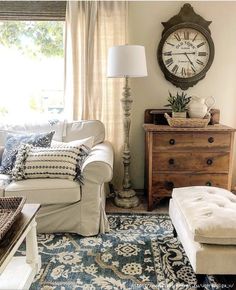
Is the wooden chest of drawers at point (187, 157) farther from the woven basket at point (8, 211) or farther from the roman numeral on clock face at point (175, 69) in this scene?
the woven basket at point (8, 211)

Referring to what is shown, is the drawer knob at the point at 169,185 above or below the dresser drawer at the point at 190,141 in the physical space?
below

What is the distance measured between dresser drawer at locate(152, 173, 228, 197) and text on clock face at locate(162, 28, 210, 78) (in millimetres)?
1119

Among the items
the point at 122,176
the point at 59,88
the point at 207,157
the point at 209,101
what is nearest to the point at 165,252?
the point at 207,157

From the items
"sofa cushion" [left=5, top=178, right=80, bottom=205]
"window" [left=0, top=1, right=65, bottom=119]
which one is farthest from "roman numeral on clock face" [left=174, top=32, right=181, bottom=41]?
"sofa cushion" [left=5, top=178, right=80, bottom=205]

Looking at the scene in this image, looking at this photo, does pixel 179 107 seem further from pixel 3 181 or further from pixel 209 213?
pixel 3 181

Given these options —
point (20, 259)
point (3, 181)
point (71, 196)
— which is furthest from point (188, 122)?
point (20, 259)

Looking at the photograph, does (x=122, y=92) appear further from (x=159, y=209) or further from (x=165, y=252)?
(x=165, y=252)

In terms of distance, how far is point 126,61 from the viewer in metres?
2.63

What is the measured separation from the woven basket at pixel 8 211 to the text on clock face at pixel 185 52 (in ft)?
7.27

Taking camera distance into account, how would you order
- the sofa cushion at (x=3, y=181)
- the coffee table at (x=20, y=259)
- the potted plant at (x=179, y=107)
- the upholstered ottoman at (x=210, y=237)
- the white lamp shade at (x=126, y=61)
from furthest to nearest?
the potted plant at (x=179, y=107) → the white lamp shade at (x=126, y=61) → the sofa cushion at (x=3, y=181) → the upholstered ottoman at (x=210, y=237) → the coffee table at (x=20, y=259)

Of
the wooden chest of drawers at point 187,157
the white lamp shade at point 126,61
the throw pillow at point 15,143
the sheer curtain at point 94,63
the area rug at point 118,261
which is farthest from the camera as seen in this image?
the sheer curtain at point 94,63

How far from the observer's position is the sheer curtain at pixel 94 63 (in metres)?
3.02

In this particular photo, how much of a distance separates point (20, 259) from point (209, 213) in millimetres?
1209

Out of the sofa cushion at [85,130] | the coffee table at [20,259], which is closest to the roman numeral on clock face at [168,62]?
the sofa cushion at [85,130]
